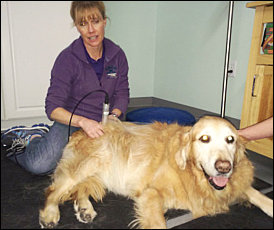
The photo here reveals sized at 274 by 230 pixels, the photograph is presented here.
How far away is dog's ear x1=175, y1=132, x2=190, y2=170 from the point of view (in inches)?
49.4

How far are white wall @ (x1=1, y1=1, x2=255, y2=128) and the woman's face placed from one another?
101cm

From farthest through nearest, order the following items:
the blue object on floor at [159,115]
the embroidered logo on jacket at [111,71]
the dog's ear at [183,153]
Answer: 1. the blue object on floor at [159,115]
2. the embroidered logo on jacket at [111,71]
3. the dog's ear at [183,153]

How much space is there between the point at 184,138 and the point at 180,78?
2.24 m

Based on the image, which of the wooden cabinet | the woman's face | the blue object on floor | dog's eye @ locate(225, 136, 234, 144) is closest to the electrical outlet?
the blue object on floor

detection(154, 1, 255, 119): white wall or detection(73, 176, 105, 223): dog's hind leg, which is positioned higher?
detection(154, 1, 255, 119): white wall

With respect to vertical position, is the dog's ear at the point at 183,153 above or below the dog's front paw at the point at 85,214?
above

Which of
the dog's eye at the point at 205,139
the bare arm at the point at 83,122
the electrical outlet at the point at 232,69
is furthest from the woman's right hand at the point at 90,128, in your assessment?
the electrical outlet at the point at 232,69

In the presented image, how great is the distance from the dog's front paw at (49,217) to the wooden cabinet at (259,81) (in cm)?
108

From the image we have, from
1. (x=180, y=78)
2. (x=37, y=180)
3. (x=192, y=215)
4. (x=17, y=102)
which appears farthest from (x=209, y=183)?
(x=180, y=78)

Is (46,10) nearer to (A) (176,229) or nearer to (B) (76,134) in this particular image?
(B) (76,134)

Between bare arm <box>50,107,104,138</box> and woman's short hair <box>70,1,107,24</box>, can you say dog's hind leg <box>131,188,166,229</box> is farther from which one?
woman's short hair <box>70,1,107,24</box>

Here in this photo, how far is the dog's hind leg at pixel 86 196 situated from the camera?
4.07 feet

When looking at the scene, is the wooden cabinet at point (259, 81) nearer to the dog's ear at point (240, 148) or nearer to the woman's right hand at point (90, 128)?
the dog's ear at point (240, 148)

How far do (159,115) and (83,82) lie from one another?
1.01 meters
